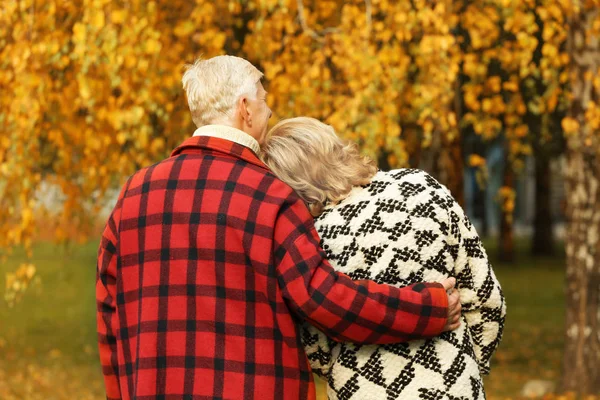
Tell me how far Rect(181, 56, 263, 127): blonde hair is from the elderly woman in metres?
0.17

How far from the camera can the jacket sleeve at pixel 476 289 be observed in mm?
2262

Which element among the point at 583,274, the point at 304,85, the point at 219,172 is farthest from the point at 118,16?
the point at 583,274

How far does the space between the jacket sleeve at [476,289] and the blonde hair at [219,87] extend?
594 millimetres

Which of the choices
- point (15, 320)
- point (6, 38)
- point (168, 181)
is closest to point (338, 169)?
point (168, 181)

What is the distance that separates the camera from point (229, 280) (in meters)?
2.17

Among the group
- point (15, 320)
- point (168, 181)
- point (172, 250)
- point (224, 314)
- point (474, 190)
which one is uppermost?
point (168, 181)

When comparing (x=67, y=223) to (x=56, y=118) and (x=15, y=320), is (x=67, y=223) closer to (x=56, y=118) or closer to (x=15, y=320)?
(x=56, y=118)

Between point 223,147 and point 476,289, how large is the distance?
72 centimetres

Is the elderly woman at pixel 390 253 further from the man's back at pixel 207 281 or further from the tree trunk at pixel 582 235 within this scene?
the tree trunk at pixel 582 235

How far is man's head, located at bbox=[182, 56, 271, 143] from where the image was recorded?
2.25m

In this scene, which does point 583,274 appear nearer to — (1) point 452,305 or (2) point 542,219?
(1) point 452,305

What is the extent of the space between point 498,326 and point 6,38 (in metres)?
3.64

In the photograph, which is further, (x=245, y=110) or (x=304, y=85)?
(x=304, y=85)

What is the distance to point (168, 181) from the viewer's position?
2223mm
